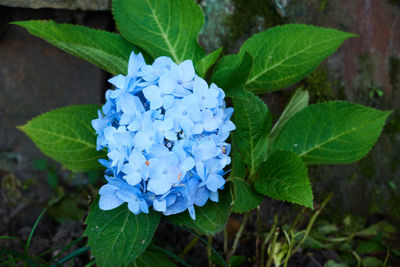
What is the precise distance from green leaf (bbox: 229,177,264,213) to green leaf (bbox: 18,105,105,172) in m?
0.48

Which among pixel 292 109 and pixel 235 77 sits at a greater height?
pixel 235 77

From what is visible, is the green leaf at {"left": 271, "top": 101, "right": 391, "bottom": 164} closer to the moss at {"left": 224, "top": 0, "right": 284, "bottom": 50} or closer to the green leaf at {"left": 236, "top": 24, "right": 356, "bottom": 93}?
the green leaf at {"left": 236, "top": 24, "right": 356, "bottom": 93}

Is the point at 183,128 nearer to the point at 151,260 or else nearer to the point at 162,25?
the point at 162,25

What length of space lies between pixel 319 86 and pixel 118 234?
1063mm

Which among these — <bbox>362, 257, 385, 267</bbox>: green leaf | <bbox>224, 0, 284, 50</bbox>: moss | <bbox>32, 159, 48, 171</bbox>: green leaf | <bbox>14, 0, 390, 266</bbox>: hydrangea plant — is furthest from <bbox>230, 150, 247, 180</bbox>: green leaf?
<bbox>32, 159, 48, 171</bbox>: green leaf

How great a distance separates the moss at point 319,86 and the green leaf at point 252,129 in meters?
0.46

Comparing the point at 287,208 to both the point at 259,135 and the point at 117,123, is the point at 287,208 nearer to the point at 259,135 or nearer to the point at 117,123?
the point at 259,135

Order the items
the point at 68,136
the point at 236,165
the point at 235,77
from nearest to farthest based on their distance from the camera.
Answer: the point at 235,77, the point at 236,165, the point at 68,136

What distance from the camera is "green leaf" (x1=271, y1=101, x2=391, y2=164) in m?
1.39

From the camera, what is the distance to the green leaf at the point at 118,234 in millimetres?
1144

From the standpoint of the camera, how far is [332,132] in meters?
1.41

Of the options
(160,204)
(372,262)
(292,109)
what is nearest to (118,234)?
(160,204)

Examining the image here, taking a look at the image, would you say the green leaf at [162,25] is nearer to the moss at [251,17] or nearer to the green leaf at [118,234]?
the moss at [251,17]

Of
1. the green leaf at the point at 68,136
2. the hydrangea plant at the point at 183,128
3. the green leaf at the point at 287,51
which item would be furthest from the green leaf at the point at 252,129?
the green leaf at the point at 68,136
